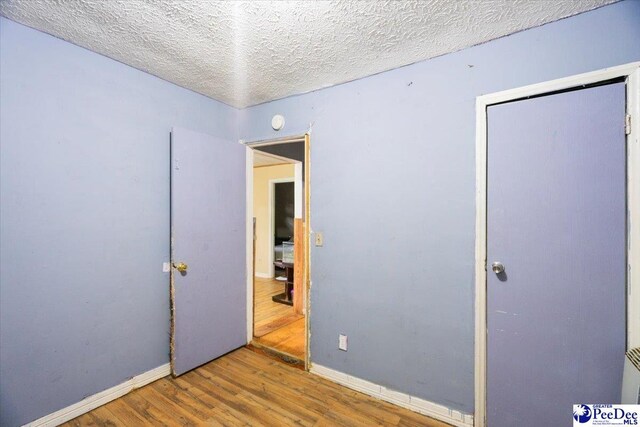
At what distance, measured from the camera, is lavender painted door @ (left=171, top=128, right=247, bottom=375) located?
2.32 m

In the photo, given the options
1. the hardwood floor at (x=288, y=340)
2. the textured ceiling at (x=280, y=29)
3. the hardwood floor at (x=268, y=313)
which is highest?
the textured ceiling at (x=280, y=29)

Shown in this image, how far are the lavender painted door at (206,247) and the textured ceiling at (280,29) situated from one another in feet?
2.20

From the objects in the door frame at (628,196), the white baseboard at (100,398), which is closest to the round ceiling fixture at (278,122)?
the door frame at (628,196)

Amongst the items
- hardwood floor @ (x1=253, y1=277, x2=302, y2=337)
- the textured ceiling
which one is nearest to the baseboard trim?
hardwood floor @ (x1=253, y1=277, x2=302, y2=337)

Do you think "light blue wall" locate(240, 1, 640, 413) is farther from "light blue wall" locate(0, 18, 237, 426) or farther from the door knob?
"light blue wall" locate(0, 18, 237, 426)

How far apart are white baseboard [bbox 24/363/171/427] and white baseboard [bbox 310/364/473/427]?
51.5 inches

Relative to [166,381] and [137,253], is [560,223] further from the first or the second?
[166,381]

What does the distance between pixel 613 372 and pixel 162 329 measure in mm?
3029

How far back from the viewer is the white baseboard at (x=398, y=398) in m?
1.82

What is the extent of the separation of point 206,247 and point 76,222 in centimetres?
93

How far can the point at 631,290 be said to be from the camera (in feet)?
4.55

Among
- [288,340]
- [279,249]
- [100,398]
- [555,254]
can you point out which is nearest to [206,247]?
[100,398]

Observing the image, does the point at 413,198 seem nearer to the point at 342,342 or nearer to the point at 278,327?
the point at 342,342

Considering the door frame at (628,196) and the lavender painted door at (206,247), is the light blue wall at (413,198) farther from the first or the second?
the lavender painted door at (206,247)
